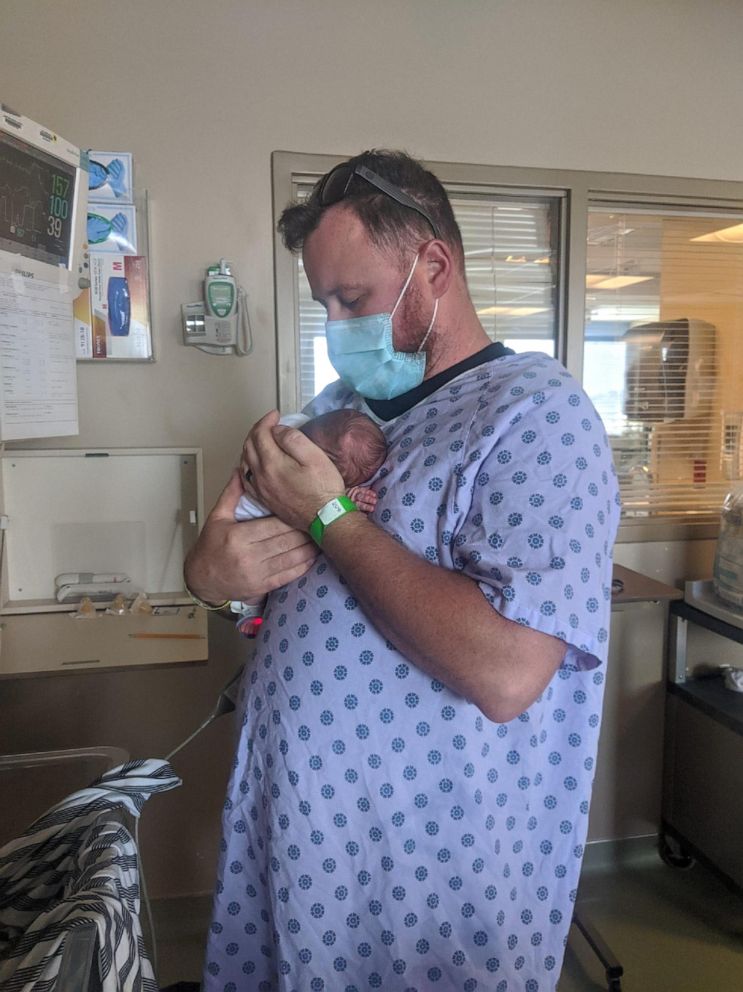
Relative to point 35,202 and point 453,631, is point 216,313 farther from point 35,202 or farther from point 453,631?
point 453,631

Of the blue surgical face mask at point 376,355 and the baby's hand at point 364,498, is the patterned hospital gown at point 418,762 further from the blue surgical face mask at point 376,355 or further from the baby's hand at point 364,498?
the blue surgical face mask at point 376,355

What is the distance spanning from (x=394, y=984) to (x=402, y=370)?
2.70ft

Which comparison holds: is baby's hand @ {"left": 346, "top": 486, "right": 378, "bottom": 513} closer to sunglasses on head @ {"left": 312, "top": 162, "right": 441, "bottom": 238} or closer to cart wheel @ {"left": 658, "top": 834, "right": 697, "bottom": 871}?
sunglasses on head @ {"left": 312, "top": 162, "right": 441, "bottom": 238}

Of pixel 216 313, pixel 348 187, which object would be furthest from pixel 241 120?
pixel 348 187

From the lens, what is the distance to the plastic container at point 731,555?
205 cm

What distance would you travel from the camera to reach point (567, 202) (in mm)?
2258

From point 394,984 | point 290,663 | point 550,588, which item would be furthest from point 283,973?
point 550,588

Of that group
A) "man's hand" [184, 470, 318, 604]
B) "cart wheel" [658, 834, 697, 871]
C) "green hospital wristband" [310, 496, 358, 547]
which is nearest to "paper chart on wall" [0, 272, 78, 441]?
"man's hand" [184, 470, 318, 604]

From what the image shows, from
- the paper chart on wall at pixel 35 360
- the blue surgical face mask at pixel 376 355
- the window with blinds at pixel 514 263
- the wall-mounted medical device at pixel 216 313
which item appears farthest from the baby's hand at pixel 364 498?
the window with blinds at pixel 514 263

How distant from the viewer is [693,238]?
2453 mm

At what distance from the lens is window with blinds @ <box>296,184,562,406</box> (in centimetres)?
229

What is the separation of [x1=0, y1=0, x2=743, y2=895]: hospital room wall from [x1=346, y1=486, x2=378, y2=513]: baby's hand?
1.21 metres

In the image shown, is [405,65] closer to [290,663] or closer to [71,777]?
[290,663]

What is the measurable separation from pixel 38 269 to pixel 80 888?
52.3 inches
